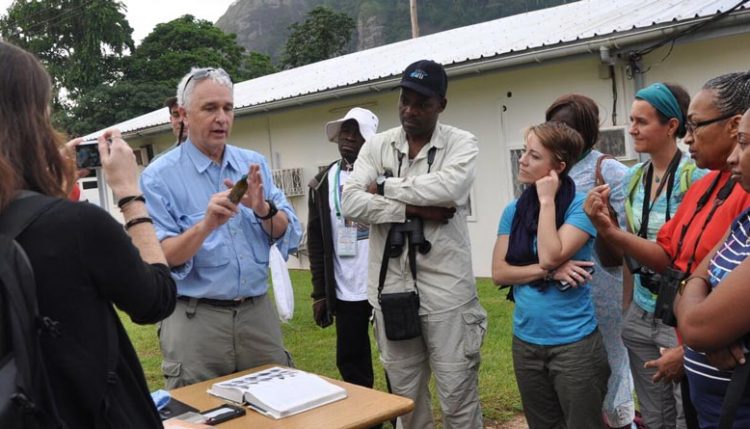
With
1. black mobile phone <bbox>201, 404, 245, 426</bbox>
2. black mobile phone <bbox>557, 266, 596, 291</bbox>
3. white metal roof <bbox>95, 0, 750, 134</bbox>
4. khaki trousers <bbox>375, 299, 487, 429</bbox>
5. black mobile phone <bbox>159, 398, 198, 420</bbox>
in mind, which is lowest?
khaki trousers <bbox>375, 299, 487, 429</bbox>

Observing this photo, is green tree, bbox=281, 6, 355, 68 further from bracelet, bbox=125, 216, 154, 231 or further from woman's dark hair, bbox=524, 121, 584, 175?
bracelet, bbox=125, 216, 154, 231

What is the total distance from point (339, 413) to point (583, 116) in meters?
2.02

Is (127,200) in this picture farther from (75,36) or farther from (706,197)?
(75,36)

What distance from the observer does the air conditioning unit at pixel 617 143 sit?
8047 mm

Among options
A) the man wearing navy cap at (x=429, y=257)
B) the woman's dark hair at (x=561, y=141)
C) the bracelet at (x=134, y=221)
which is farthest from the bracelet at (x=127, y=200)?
the woman's dark hair at (x=561, y=141)

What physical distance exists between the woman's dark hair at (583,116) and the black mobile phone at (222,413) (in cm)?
216

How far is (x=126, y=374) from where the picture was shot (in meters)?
1.64

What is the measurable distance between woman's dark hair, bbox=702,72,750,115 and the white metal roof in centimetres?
528

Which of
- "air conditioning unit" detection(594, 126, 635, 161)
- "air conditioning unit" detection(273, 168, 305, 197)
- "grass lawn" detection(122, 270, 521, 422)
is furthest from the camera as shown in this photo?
"air conditioning unit" detection(273, 168, 305, 197)

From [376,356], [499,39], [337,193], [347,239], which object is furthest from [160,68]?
[347,239]

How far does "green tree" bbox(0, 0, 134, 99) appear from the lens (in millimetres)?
37094

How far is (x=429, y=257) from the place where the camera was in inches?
130

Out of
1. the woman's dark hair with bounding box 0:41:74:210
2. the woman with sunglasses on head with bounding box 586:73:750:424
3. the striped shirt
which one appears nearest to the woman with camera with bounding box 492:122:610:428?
the woman with sunglasses on head with bounding box 586:73:750:424

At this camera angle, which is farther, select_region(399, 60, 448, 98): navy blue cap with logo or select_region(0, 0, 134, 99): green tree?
select_region(0, 0, 134, 99): green tree
